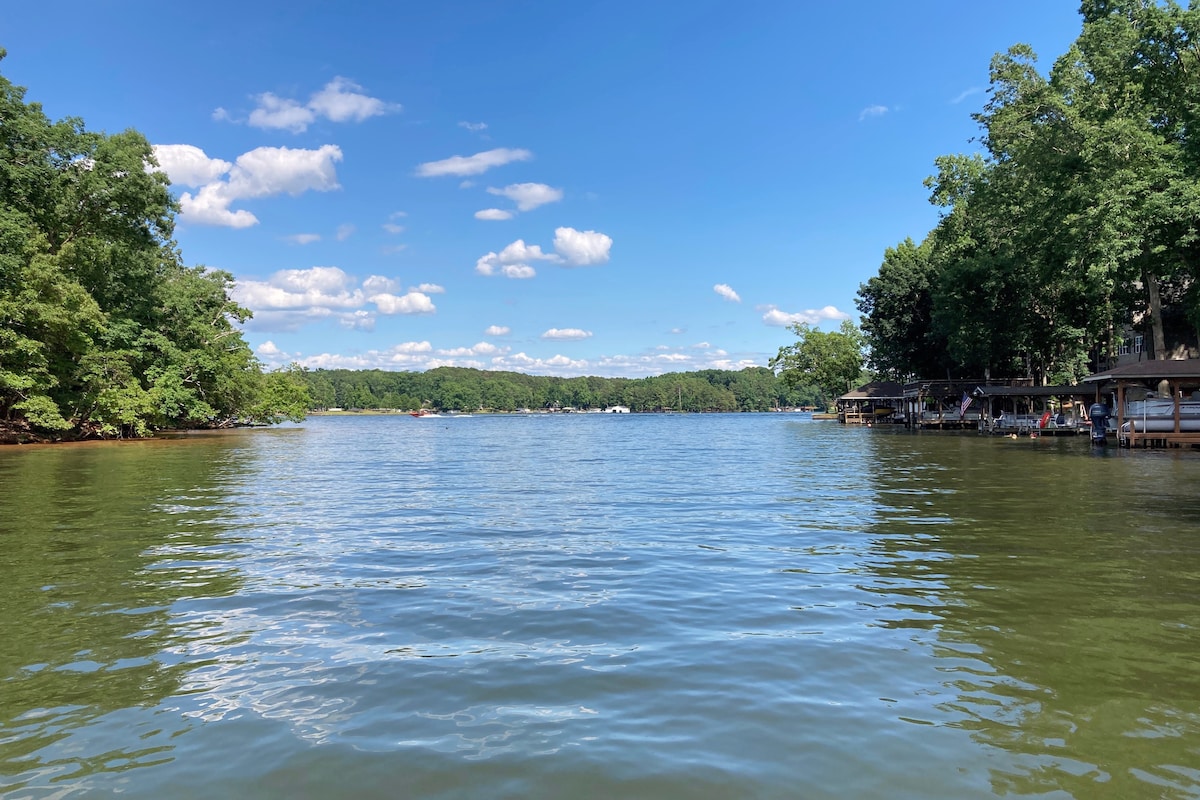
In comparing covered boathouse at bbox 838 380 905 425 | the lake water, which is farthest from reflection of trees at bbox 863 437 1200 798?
covered boathouse at bbox 838 380 905 425

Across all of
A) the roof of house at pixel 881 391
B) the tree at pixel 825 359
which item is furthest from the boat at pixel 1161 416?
the tree at pixel 825 359

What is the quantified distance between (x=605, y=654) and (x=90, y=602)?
5990 mm

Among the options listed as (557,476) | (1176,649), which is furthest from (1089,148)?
(1176,649)

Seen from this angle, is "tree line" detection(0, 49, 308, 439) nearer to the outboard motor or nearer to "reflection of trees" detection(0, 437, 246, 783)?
"reflection of trees" detection(0, 437, 246, 783)

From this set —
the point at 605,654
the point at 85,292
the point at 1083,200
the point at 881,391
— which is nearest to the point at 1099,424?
the point at 1083,200

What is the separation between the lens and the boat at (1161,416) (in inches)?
1246

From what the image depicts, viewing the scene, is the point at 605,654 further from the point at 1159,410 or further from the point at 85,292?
the point at 85,292

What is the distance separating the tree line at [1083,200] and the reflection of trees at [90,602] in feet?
101

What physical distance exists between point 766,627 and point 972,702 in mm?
2269

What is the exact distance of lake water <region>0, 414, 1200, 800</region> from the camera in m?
4.60

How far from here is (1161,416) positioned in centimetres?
3219

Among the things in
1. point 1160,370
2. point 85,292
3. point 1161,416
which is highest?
point 85,292

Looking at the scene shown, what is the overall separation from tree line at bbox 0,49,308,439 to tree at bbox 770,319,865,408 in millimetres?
74809

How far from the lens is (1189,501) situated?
16.1 meters
